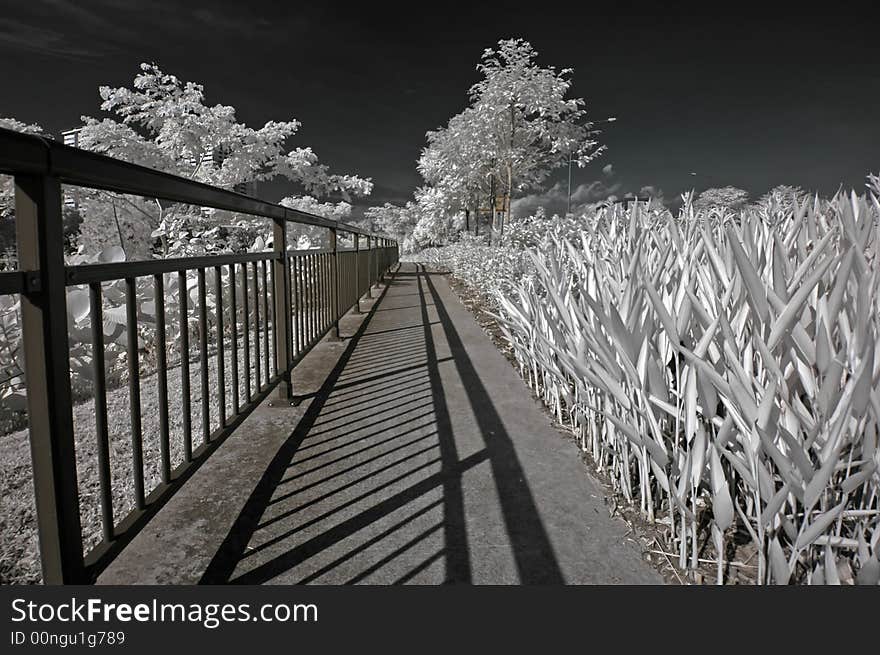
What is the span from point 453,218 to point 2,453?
36064 mm

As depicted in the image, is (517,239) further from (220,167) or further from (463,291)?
(220,167)

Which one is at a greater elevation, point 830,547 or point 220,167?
point 220,167

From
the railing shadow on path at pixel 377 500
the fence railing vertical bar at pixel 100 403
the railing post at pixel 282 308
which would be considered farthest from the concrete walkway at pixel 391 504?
the fence railing vertical bar at pixel 100 403

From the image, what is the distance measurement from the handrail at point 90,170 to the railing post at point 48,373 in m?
0.04

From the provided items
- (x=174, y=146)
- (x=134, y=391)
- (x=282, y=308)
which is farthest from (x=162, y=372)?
(x=174, y=146)

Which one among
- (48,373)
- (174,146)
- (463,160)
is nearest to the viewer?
(48,373)

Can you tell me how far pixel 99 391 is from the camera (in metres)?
1.31

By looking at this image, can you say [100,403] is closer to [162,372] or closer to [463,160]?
[162,372]

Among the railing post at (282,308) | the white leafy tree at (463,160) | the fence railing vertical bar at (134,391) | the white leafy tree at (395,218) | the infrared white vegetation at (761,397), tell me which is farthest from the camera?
the white leafy tree at (395,218)

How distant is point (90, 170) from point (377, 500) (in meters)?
1.40

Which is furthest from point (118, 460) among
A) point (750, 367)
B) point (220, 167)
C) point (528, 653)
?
point (220, 167)

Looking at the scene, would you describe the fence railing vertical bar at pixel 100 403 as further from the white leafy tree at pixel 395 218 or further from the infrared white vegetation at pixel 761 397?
the white leafy tree at pixel 395 218

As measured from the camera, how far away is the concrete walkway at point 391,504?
1.57m

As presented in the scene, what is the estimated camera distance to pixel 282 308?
3.10 meters
